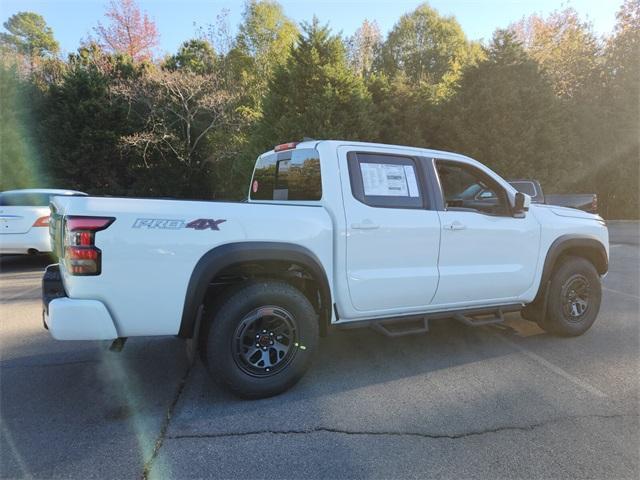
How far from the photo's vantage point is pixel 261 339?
→ 11.0 feet

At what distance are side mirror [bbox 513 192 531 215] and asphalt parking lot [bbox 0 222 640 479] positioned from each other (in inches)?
54.9

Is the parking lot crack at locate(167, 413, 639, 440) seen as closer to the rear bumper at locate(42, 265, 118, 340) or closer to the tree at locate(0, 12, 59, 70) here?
the rear bumper at locate(42, 265, 118, 340)

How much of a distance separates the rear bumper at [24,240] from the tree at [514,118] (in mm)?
14697

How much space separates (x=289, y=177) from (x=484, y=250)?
1965 mm

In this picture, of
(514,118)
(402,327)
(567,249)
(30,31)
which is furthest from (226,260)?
(30,31)

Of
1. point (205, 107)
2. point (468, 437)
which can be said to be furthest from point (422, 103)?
point (468, 437)

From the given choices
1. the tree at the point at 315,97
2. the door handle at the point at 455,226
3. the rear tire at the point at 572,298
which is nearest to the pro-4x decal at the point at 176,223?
the door handle at the point at 455,226

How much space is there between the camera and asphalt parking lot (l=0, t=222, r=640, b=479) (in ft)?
8.48

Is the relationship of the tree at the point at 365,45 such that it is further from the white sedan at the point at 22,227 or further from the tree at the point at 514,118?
the white sedan at the point at 22,227

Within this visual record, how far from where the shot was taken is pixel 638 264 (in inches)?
380

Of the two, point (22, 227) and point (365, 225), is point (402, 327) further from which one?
point (22, 227)

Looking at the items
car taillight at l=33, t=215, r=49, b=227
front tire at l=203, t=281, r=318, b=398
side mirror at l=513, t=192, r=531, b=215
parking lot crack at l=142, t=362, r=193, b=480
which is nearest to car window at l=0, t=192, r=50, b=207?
car taillight at l=33, t=215, r=49, b=227

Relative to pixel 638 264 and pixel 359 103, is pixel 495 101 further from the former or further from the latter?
pixel 638 264

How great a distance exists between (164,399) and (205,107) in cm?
1931
